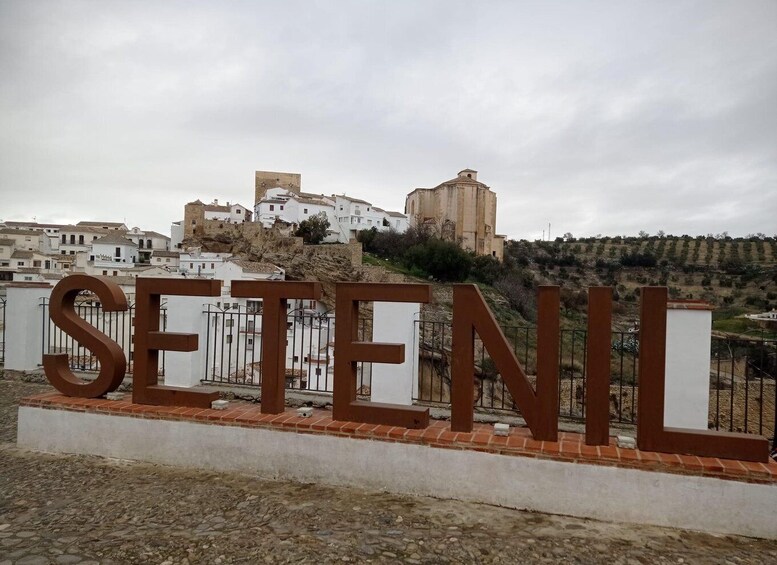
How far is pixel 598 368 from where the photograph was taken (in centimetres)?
490

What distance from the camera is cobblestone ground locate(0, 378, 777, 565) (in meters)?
3.86

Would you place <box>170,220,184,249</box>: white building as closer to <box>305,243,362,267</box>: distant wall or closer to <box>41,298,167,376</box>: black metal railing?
<box>305,243,362,267</box>: distant wall

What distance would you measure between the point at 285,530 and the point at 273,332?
2.23 metres

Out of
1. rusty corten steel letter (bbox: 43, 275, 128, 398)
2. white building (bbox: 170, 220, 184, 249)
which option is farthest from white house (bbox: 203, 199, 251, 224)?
rusty corten steel letter (bbox: 43, 275, 128, 398)

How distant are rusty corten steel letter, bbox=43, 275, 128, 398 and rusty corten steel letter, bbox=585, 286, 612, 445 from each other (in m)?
5.30

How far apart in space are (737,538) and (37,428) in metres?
7.35

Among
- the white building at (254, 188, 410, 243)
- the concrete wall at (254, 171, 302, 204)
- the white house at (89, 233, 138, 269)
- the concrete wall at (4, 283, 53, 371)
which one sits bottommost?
the concrete wall at (4, 283, 53, 371)

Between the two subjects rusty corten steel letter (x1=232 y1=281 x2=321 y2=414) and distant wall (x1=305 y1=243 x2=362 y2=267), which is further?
distant wall (x1=305 y1=243 x2=362 y2=267)

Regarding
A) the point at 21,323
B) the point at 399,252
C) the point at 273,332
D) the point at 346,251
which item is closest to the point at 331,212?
the point at 399,252

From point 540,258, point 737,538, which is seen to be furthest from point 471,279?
point 737,538

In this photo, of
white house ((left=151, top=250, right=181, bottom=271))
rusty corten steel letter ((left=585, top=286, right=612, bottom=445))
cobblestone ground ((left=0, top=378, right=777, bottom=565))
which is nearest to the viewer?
cobblestone ground ((left=0, top=378, right=777, bottom=565))

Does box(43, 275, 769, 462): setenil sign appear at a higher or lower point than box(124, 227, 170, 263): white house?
lower

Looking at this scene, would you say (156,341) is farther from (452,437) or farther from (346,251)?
(346,251)

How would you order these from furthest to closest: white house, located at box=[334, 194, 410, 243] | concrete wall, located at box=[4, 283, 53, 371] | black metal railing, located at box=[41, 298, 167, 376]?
white house, located at box=[334, 194, 410, 243], concrete wall, located at box=[4, 283, 53, 371], black metal railing, located at box=[41, 298, 167, 376]
